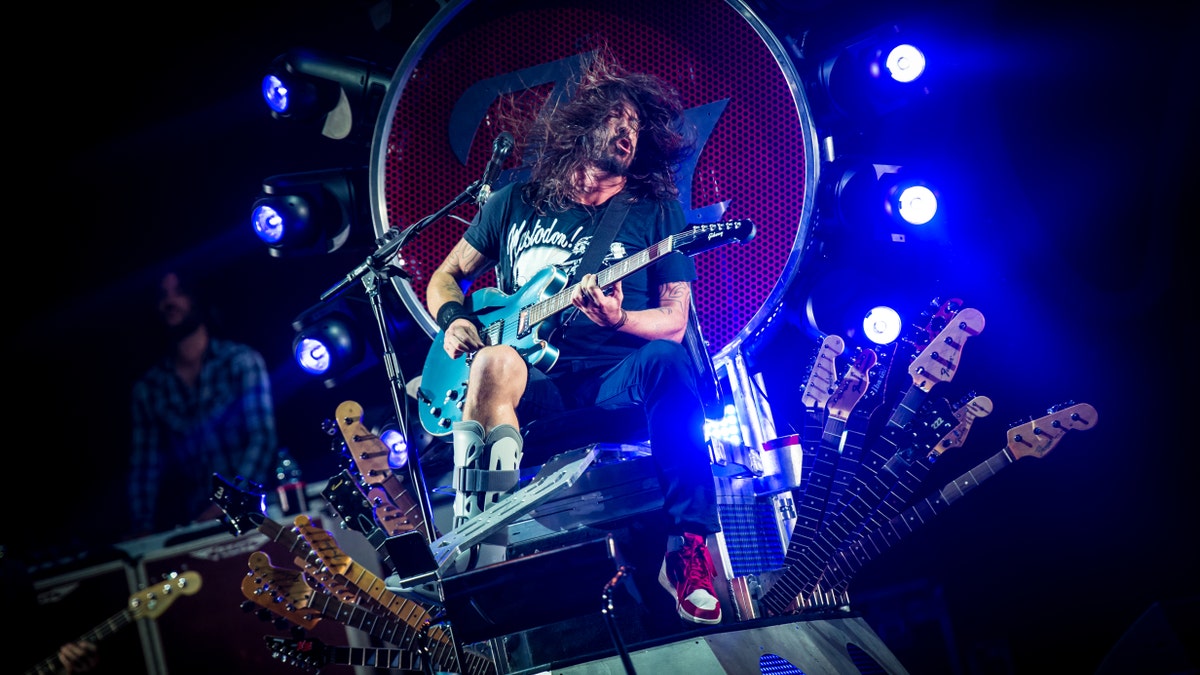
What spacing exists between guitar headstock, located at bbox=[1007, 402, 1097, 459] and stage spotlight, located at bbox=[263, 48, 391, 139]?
270 centimetres

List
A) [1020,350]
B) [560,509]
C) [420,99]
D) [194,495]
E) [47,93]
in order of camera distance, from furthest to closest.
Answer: [47,93]
[194,495]
[420,99]
[1020,350]
[560,509]

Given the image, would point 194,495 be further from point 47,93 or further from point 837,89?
point 837,89

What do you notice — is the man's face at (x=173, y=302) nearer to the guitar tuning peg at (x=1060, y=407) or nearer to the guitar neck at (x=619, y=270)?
the guitar neck at (x=619, y=270)

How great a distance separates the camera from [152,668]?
3.65m

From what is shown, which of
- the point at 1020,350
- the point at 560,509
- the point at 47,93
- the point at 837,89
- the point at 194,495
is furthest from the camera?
the point at 47,93

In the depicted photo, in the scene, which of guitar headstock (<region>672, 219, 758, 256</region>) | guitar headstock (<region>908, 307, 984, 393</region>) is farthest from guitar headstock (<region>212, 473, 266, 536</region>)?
guitar headstock (<region>908, 307, 984, 393</region>)

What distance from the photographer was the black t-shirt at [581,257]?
9.78ft

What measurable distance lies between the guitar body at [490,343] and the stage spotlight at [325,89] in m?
1.02

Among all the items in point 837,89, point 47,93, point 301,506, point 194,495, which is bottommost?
point 301,506

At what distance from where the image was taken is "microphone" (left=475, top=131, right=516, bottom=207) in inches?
117

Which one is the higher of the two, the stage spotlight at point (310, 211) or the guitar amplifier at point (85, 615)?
the stage spotlight at point (310, 211)

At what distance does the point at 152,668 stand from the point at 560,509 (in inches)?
86.6

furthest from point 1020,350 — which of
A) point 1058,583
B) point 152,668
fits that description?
point 152,668

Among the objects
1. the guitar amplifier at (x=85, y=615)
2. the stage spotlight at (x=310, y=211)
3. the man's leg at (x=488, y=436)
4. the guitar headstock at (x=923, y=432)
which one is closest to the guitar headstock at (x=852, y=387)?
the guitar headstock at (x=923, y=432)
